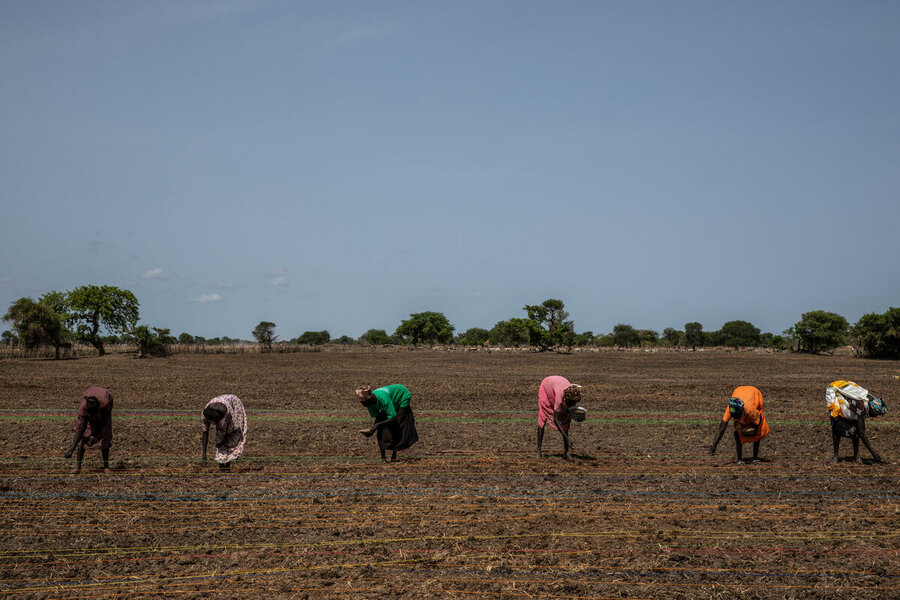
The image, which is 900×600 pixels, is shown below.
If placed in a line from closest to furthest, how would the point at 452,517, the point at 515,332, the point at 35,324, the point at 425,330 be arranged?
the point at 452,517
the point at 35,324
the point at 515,332
the point at 425,330

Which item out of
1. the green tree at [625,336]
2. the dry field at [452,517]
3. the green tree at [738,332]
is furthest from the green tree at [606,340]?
the dry field at [452,517]

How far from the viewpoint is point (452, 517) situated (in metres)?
8.61

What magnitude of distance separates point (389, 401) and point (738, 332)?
130 m

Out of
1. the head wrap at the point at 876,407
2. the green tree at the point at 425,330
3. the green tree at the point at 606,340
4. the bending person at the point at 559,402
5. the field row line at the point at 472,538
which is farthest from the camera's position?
the green tree at the point at 606,340

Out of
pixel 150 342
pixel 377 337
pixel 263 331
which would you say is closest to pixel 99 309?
pixel 150 342

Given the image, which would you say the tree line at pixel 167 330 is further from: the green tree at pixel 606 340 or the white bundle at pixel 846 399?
the white bundle at pixel 846 399

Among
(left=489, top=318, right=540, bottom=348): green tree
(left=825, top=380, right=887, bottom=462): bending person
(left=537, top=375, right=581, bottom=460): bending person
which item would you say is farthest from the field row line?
(left=489, top=318, right=540, bottom=348): green tree

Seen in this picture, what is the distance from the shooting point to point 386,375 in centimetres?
3712

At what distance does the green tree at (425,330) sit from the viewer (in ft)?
361

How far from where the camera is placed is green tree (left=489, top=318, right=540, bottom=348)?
284 feet

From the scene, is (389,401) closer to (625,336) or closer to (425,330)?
Result: (425,330)

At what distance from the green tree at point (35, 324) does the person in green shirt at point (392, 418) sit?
2065 inches

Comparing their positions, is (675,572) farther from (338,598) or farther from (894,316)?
(894,316)

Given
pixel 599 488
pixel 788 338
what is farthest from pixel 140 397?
pixel 788 338
